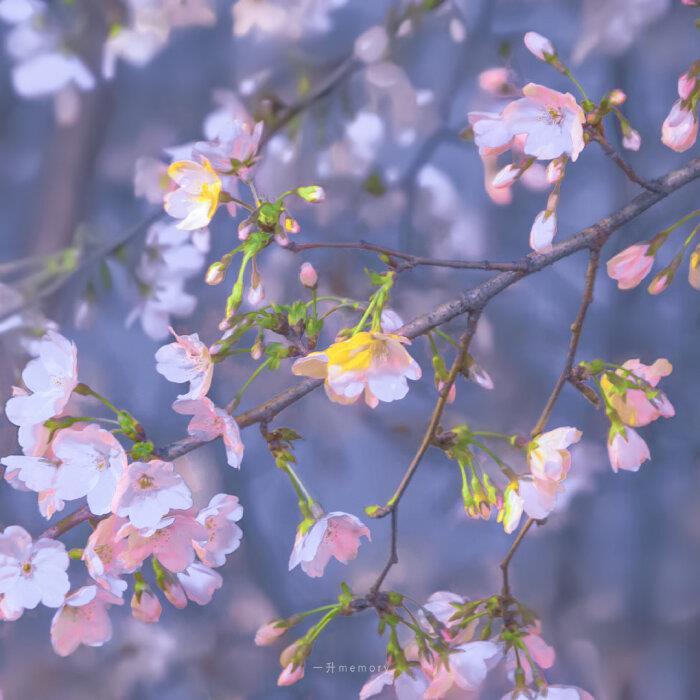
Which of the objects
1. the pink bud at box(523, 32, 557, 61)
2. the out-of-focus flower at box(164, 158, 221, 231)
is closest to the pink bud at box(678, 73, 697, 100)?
the pink bud at box(523, 32, 557, 61)

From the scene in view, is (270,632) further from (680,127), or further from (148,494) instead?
(680,127)

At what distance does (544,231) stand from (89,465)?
0.39 meters

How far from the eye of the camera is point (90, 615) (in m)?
0.63

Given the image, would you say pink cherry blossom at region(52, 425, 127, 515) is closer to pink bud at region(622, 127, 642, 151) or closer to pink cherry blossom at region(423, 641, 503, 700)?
pink cherry blossom at region(423, 641, 503, 700)

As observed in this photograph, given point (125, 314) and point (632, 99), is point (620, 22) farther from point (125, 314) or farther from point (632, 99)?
point (125, 314)

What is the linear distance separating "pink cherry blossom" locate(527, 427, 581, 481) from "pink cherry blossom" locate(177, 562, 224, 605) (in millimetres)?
287

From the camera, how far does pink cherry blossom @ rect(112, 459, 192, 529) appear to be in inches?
19.9

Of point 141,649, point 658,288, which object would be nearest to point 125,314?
point 141,649

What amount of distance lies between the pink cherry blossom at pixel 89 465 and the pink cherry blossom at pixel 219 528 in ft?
0.26

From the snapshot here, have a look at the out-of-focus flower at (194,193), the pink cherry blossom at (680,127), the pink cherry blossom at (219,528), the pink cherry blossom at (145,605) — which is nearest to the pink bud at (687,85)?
the pink cherry blossom at (680,127)

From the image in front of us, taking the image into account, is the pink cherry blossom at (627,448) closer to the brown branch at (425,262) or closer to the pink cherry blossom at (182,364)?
the brown branch at (425,262)

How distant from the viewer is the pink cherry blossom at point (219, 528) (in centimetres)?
58

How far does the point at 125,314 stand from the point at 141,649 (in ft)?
1.05

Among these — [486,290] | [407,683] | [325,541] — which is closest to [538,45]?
[486,290]
